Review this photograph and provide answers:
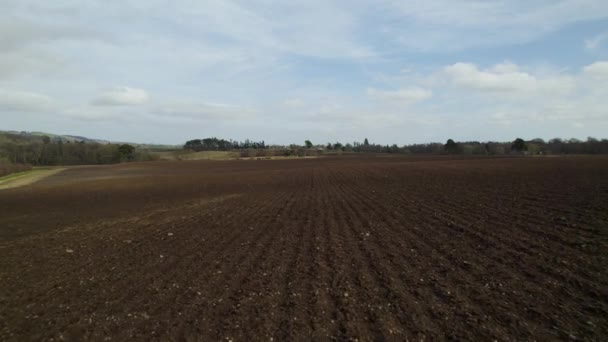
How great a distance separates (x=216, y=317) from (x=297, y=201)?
45.7ft

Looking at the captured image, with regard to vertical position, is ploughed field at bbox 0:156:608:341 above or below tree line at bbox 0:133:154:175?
below

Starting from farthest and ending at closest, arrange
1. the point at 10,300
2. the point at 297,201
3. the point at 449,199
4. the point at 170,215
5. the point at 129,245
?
the point at 297,201, the point at 449,199, the point at 170,215, the point at 129,245, the point at 10,300

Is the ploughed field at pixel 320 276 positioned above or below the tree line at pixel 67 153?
below

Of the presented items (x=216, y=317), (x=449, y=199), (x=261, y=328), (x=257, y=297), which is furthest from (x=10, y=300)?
(x=449, y=199)

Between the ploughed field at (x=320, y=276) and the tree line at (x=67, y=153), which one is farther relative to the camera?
the tree line at (x=67, y=153)

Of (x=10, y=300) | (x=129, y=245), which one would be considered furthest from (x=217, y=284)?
(x=129, y=245)

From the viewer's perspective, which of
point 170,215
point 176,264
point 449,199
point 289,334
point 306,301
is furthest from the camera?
point 449,199

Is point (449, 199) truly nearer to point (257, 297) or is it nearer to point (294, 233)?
point (294, 233)

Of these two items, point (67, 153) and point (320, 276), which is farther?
point (67, 153)

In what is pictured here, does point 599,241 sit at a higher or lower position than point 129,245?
higher

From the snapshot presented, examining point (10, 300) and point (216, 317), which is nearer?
point (216, 317)

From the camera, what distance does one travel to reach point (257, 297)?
642 cm

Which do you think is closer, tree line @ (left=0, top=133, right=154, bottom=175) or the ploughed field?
the ploughed field

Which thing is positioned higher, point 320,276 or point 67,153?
point 67,153
